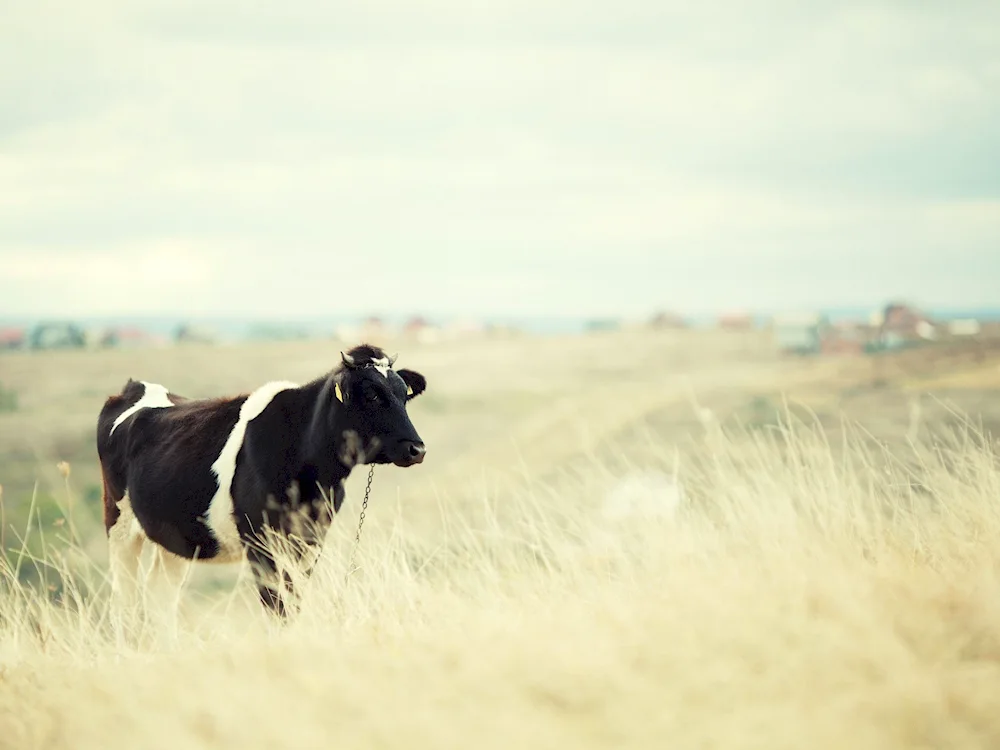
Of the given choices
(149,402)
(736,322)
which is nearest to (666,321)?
(736,322)

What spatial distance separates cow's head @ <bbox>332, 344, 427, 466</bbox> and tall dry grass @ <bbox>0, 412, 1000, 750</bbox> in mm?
525

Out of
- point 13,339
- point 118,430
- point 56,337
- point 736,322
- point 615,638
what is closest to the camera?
point 615,638

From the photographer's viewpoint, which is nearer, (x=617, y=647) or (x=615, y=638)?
(x=617, y=647)

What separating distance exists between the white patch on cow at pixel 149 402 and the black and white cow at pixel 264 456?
0.45 m

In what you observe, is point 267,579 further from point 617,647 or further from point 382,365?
point 617,647

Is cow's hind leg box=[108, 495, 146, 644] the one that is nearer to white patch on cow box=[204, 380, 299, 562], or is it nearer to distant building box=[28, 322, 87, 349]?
white patch on cow box=[204, 380, 299, 562]

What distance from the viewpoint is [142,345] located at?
351ft

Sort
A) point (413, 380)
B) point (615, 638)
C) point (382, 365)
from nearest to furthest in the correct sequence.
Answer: point (615, 638), point (382, 365), point (413, 380)

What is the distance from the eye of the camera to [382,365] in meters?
6.44

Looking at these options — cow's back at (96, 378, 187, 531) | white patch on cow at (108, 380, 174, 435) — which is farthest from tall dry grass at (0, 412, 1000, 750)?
white patch on cow at (108, 380, 174, 435)

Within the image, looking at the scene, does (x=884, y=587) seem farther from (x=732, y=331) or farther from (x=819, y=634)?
(x=732, y=331)

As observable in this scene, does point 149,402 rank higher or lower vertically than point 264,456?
higher

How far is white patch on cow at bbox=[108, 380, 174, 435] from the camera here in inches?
308

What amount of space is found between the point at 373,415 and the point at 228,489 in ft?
3.96
